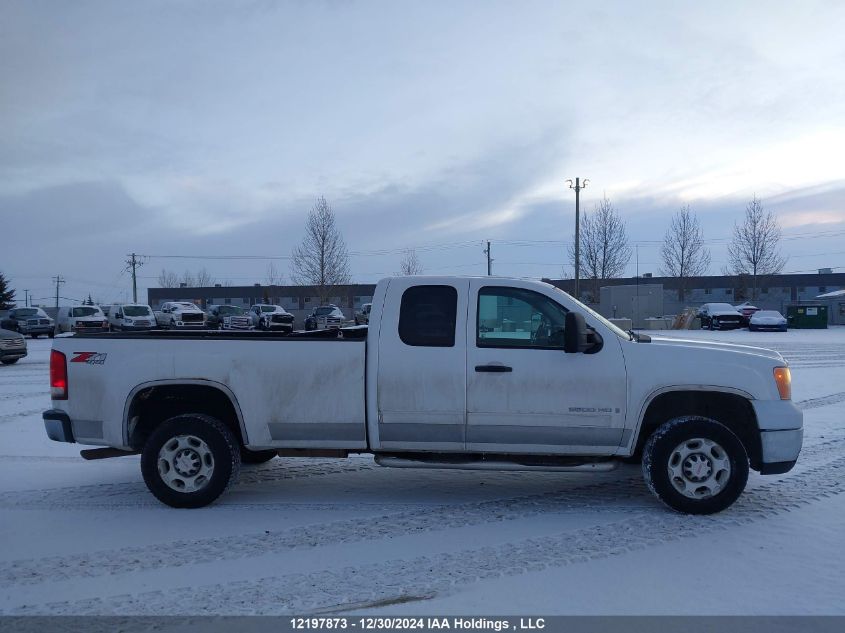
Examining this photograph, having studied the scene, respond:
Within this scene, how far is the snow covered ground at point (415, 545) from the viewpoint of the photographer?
4020mm

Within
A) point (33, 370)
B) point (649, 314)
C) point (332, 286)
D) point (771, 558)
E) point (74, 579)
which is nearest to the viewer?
point (74, 579)

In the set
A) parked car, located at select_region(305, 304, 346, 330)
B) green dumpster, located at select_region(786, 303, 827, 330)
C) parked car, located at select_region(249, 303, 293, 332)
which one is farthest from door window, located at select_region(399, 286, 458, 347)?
green dumpster, located at select_region(786, 303, 827, 330)

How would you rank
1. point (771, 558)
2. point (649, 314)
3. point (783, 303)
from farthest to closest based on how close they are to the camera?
point (783, 303) → point (649, 314) → point (771, 558)

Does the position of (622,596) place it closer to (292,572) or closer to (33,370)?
(292,572)

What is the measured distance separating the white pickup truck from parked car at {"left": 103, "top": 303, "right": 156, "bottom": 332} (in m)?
31.4

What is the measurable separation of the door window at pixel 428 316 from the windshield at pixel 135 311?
3426 centimetres

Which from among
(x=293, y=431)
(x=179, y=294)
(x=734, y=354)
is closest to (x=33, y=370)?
(x=293, y=431)

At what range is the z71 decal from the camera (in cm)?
581

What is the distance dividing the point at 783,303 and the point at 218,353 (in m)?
59.9

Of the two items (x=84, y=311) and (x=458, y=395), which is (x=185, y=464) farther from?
(x=84, y=311)

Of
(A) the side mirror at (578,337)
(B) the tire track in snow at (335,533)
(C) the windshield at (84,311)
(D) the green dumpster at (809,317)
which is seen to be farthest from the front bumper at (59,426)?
(D) the green dumpster at (809,317)

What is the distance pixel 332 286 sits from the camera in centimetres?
5309

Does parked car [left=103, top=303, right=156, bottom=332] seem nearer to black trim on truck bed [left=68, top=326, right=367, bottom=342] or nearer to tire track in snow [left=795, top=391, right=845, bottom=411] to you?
black trim on truck bed [left=68, top=326, right=367, bottom=342]

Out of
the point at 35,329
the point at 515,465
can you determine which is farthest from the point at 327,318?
the point at 515,465
